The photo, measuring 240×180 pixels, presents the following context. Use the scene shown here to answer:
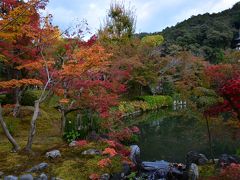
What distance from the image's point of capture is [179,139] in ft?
51.7

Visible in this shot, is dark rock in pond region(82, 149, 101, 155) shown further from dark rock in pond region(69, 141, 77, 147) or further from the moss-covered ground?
dark rock in pond region(69, 141, 77, 147)

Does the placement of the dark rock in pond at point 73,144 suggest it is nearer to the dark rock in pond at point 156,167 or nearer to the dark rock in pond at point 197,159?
the dark rock in pond at point 156,167

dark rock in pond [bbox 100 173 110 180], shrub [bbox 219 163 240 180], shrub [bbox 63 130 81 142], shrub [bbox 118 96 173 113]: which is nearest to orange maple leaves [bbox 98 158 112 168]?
dark rock in pond [bbox 100 173 110 180]

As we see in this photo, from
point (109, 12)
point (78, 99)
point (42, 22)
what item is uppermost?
point (109, 12)

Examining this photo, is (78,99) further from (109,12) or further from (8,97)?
(109,12)

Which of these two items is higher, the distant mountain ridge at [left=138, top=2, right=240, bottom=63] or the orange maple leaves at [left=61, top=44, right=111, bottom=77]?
the distant mountain ridge at [left=138, top=2, right=240, bottom=63]

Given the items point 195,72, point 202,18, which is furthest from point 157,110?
point 202,18

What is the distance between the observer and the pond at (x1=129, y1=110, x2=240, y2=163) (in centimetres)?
1277

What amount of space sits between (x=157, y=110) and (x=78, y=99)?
49.9ft

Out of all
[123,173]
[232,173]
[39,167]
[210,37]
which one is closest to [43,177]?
[39,167]

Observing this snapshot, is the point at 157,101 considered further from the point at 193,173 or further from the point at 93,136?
the point at 193,173

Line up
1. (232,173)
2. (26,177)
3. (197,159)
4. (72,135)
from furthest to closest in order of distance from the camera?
(72,135)
(197,159)
(26,177)
(232,173)

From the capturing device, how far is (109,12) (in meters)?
31.8

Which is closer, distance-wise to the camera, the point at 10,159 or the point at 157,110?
the point at 10,159
